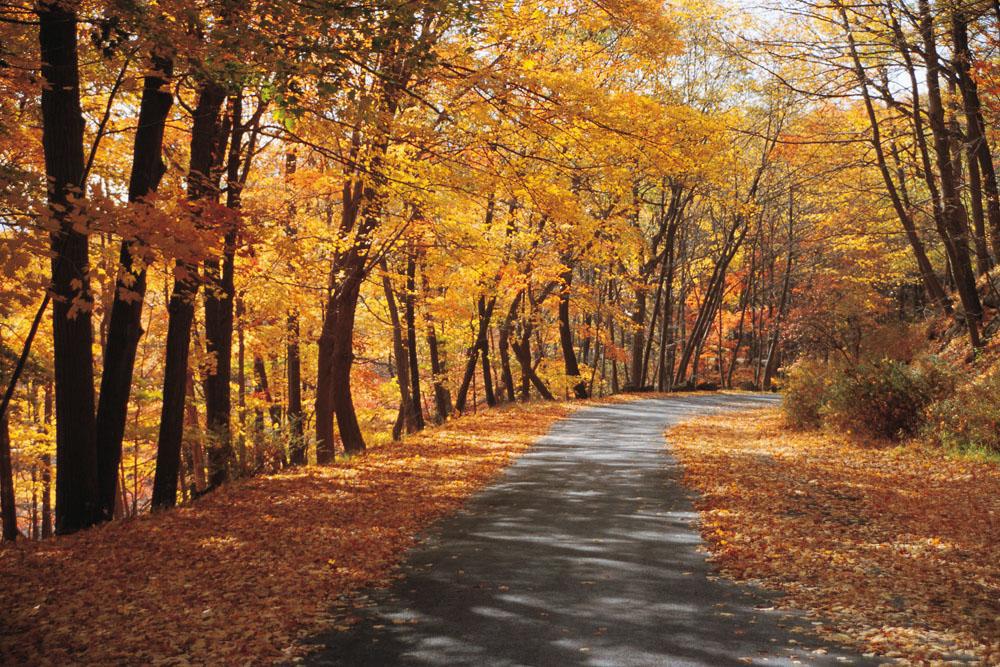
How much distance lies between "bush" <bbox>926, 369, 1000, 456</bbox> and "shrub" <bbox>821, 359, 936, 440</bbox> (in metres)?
0.40

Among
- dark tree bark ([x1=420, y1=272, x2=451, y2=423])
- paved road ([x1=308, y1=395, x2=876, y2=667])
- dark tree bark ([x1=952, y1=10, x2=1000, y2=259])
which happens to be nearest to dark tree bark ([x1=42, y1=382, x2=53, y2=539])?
dark tree bark ([x1=420, y1=272, x2=451, y2=423])

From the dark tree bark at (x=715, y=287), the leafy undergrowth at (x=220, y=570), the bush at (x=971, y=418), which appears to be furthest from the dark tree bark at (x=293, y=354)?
the dark tree bark at (x=715, y=287)

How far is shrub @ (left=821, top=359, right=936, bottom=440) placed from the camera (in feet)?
43.6

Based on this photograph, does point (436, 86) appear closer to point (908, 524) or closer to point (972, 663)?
point (908, 524)

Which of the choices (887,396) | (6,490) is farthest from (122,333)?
(887,396)

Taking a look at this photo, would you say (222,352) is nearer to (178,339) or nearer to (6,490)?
(178,339)

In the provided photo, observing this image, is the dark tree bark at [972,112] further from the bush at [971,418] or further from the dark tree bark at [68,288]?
the dark tree bark at [68,288]

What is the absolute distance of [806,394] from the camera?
17.0 meters

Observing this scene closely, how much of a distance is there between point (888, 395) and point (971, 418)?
1773 mm

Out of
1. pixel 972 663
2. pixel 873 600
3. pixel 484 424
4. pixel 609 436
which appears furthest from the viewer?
pixel 484 424

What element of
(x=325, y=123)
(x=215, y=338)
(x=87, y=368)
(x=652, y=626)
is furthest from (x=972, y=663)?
(x=215, y=338)

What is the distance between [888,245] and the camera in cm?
3170

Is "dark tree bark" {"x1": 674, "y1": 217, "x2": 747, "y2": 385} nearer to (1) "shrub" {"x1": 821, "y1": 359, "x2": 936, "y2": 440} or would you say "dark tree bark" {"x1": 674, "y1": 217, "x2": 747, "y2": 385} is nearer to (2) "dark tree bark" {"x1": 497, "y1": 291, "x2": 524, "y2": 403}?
(2) "dark tree bark" {"x1": 497, "y1": 291, "x2": 524, "y2": 403}

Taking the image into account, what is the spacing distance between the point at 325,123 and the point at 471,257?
23.8 ft
